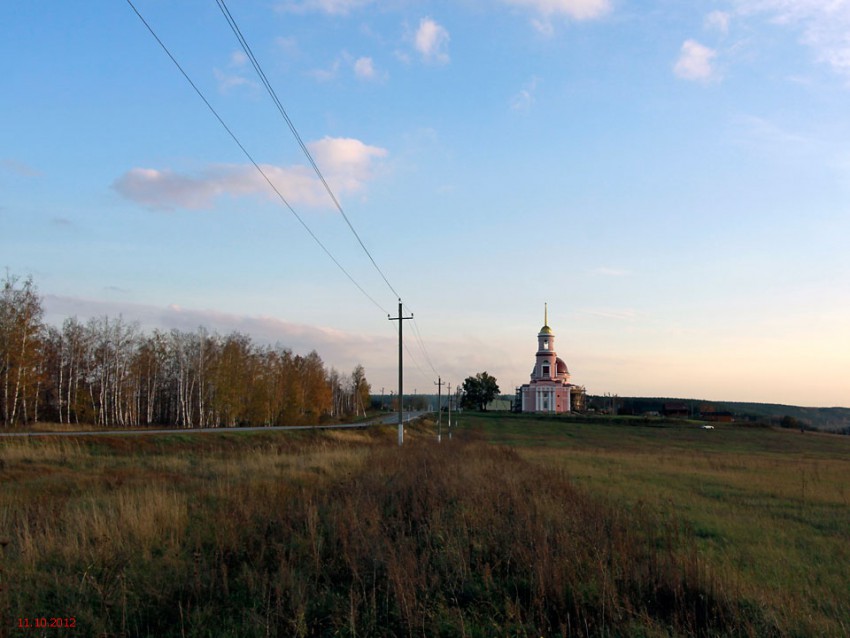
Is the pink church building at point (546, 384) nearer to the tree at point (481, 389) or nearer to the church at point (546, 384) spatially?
the church at point (546, 384)

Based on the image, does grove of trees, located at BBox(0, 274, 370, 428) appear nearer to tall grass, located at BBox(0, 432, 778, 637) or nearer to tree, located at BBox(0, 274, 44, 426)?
tree, located at BBox(0, 274, 44, 426)

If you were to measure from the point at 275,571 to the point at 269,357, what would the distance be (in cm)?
7252

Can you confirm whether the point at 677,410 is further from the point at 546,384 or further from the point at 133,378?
the point at 133,378

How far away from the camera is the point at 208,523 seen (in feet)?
30.8

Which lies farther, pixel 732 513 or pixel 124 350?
pixel 124 350

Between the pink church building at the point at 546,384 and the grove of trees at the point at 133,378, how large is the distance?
59.5 m

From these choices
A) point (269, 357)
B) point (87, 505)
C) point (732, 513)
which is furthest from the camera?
point (269, 357)

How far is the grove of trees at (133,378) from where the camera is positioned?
139ft

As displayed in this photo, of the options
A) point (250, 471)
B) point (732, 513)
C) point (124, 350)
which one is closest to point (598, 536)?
point (732, 513)

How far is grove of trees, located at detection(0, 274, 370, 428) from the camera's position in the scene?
4227 centimetres

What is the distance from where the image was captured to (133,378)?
5962cm

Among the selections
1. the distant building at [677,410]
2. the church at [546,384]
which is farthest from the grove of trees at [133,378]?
the distant building at [677,410]

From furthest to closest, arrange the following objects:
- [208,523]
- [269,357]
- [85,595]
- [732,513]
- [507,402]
Result: [507,402] < [269,357] < [732,513] < [208,523] < [85,595]

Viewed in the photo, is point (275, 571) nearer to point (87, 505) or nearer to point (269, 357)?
point (87, 505)
